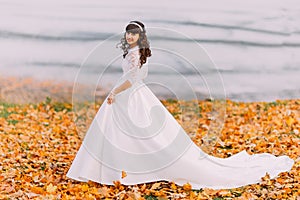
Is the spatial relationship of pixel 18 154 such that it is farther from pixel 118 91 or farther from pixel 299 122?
pixel 299 122

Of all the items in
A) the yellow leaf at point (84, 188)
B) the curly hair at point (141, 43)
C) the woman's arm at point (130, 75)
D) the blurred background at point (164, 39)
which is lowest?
the yellow leaf at point (84, 188)

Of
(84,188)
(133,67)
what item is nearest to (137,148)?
(84,188)

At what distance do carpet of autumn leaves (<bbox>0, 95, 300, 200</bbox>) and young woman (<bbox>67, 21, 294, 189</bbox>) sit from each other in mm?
98

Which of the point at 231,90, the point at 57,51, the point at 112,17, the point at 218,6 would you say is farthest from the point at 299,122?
the point at 57,51

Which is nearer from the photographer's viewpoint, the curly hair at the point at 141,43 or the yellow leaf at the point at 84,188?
the yellow leaf at the point at 84,188

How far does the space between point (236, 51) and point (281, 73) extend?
2.68 ft

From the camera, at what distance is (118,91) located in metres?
5.44

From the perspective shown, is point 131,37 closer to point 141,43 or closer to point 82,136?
point 141,43

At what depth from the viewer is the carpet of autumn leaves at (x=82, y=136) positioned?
5.35 metres

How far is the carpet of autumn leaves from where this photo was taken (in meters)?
5.35

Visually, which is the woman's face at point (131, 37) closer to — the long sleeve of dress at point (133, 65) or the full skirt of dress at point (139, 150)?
the long sleeve of dress at point (133, 65)

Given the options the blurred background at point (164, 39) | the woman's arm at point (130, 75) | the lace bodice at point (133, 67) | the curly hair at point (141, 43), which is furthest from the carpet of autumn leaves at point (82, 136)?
the curly hair at point (141, 43)

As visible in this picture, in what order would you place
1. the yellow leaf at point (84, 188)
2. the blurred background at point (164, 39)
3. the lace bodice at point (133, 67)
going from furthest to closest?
the blurred background at point (164, 39)
the lace bodice at point (133, 67)
the yellow leaf at point (84, 188)

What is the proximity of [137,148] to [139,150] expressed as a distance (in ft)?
0.08
